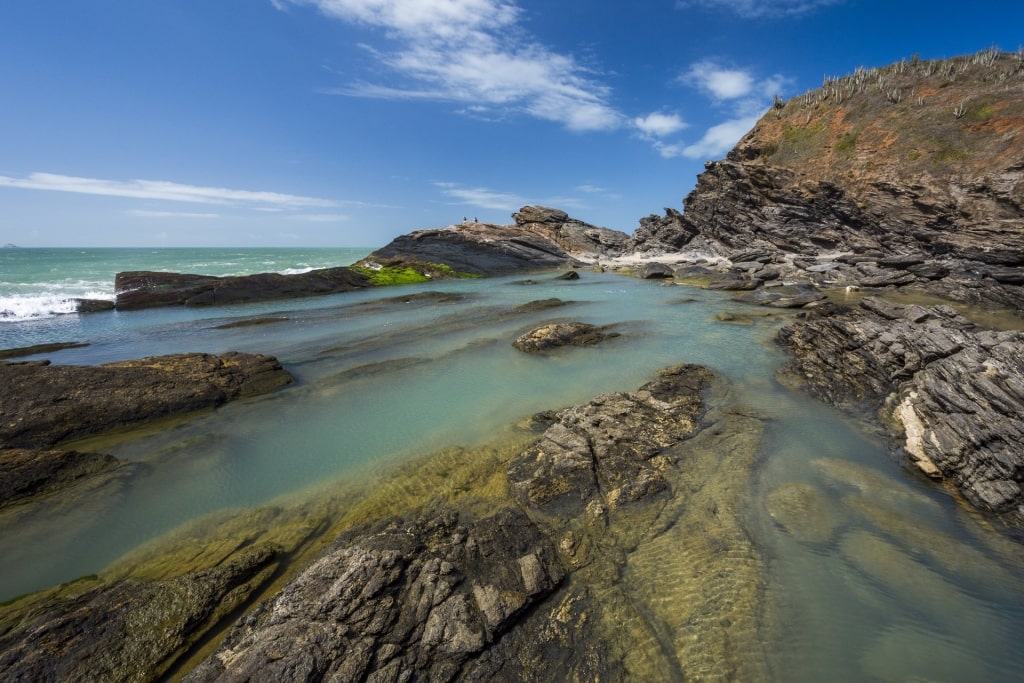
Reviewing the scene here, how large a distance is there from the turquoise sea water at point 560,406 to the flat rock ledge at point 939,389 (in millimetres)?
683

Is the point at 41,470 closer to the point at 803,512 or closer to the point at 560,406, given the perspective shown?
the point at 560,406

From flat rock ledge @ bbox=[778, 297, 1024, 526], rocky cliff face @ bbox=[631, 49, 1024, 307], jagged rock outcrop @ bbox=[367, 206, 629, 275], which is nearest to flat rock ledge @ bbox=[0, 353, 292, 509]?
flat rock ledge @ bbox=[778, 297, 1024, 526]

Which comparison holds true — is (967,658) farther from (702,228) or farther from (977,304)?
(702,228)

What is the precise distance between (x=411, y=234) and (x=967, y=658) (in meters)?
59.6

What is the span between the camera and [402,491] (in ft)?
26.4

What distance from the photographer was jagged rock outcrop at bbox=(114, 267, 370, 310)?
103 ft

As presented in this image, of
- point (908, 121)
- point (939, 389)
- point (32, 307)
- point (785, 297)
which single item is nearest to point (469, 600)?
point (939, 389)

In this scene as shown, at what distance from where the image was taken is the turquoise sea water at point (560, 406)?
5086 millimetres

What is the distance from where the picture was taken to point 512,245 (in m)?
60.5

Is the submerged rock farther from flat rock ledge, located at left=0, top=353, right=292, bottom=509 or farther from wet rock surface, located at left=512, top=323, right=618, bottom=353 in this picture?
flat rock ledge, located at left=0, top=353, right=292, bottom=509

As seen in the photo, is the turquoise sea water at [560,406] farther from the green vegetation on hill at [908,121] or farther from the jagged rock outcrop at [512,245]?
the green vegetation on hill at [908,121]

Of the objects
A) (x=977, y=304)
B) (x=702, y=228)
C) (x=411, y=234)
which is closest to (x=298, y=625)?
(x=977, y=304)

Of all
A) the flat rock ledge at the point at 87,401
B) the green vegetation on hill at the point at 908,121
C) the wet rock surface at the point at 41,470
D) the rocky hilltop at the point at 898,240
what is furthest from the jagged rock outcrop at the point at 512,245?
the wet rock surface at the point at 41,470

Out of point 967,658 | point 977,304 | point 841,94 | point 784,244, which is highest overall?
point 841,94
